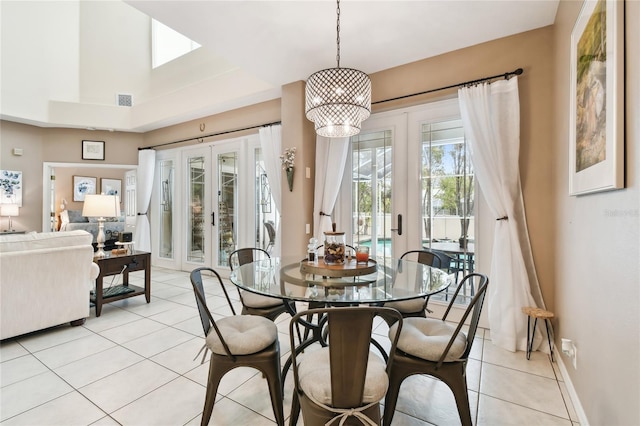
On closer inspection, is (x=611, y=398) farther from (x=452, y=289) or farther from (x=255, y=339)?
(x=452, y=289)

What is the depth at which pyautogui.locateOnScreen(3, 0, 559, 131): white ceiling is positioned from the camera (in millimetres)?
2424

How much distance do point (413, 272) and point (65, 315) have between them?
3292 millimetres

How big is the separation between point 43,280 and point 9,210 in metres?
3.86

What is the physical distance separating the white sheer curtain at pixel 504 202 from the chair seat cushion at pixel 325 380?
1.76m

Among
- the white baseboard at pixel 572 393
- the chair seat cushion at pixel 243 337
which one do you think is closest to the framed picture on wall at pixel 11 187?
the chair seat cushion at pixel 243 337

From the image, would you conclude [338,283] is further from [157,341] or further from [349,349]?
[157,341]

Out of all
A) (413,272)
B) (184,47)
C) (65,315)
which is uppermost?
(184,47)

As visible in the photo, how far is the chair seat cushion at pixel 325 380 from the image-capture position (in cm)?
128

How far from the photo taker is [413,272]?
224 centimetres

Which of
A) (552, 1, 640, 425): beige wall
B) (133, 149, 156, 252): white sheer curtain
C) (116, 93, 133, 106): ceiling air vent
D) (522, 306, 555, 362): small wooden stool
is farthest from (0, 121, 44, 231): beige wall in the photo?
(552, 1, 640, 425): beige wall

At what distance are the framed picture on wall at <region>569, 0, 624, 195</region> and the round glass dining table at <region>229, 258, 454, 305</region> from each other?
938mm

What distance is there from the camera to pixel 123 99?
6.29m

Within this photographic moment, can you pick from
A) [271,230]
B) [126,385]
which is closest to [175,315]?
[126,385]

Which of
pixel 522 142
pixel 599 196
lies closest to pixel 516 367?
pixel 599 196
